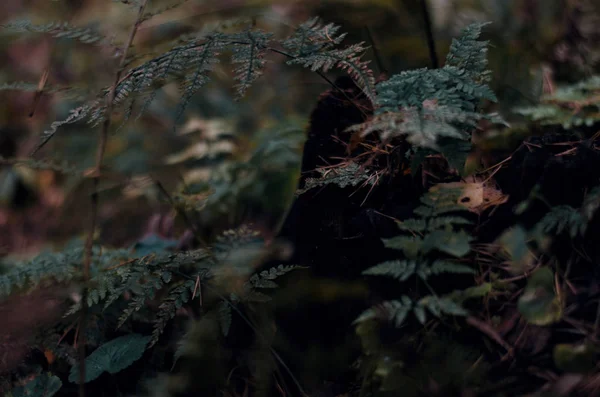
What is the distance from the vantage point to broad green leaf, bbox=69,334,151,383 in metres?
1.65

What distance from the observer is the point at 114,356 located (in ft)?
5.58

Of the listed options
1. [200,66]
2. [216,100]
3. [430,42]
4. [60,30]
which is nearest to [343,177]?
[200,66]

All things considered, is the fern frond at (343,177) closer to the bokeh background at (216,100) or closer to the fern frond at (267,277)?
the fern frond at (267,277)

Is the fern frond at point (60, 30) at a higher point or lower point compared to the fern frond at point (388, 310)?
higher

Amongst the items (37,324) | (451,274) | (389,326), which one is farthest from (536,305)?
(37,324)

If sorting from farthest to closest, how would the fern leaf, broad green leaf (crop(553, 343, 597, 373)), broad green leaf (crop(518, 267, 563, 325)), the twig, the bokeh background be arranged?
the bokeh background
the fern leaf
the twig
broad green leaf (crop(518, 267, 563, 325))
broad green leaf (crop(553, 343, 597, 373))

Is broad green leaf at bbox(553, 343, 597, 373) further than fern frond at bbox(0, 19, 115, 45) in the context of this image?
No

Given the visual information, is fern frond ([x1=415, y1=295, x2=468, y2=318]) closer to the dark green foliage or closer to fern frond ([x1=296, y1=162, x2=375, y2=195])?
fern frond ([x1=296, y1=162, x2=375, y2=195])

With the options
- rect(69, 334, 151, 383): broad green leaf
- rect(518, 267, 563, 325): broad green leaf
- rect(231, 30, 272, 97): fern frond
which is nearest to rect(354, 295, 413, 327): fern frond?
rect(518, 267, 563, 325): broad green leaf

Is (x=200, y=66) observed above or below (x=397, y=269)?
above

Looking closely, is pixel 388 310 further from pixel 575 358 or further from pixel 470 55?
pixel 470 55

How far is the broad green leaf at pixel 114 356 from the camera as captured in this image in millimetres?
1648

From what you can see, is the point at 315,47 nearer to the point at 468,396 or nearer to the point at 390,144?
the point at 390,144

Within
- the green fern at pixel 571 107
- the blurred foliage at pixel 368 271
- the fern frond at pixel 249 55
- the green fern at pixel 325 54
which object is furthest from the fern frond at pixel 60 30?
the green fern at pixel 571 107
